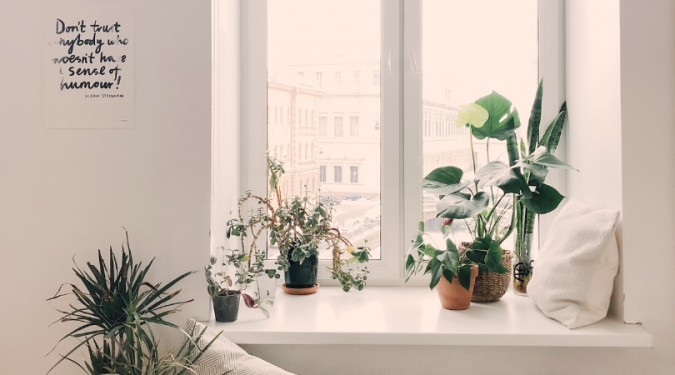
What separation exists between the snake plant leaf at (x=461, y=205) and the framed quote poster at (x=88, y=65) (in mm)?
1038

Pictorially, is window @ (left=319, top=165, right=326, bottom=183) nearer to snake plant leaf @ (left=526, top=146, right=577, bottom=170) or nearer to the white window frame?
the white window frame

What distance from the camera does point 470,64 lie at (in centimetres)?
213

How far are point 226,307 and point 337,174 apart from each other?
0.75 metres

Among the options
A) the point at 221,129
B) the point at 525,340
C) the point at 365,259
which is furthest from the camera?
the point at 365,259

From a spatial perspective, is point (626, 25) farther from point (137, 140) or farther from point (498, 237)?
point (137, 140)

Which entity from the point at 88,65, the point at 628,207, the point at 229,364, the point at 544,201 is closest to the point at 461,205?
the point at 544,201

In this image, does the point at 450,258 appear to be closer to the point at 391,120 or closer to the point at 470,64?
the point at 391,120

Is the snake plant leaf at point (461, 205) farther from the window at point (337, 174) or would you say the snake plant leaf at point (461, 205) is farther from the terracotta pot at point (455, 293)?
the window at point (337, 174)

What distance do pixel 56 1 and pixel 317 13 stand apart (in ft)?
3.11

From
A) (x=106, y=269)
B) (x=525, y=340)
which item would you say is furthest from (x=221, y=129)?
(x=525, y=340)

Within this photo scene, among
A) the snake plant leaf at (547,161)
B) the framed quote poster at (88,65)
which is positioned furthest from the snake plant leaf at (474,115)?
the framed quote poster at (88,65)

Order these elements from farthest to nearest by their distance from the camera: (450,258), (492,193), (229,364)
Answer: (492,193), (450,258), (229,364)

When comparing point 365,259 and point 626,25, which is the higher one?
point 626,25

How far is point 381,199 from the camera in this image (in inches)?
83.8
